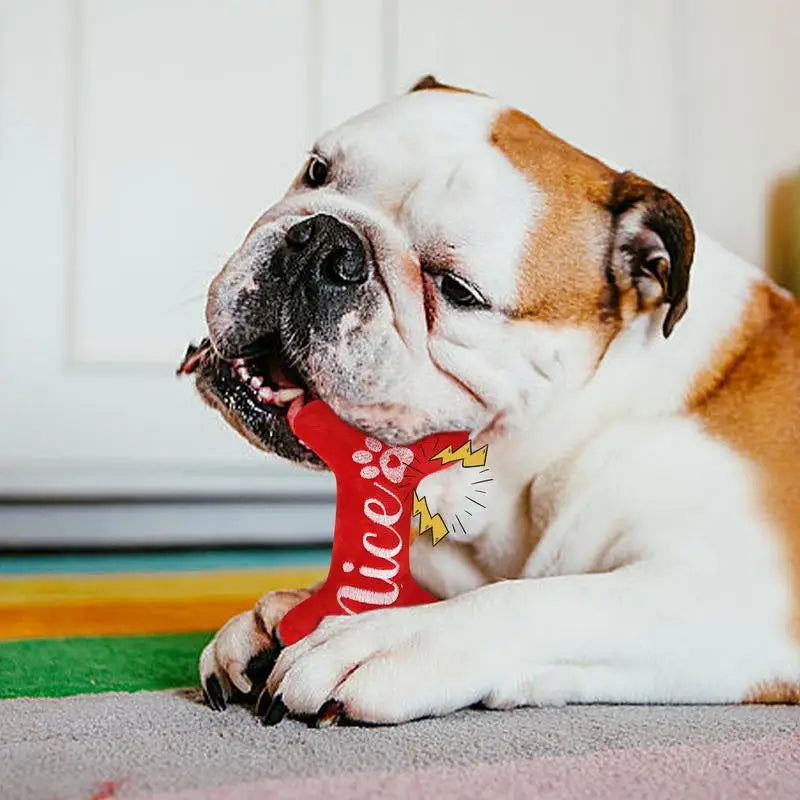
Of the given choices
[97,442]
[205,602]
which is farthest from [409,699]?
[97,442]

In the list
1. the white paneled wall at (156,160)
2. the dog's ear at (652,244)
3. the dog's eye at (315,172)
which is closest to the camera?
the dog's ear at (652,244)

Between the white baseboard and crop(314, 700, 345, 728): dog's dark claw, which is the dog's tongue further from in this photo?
the white baseboard

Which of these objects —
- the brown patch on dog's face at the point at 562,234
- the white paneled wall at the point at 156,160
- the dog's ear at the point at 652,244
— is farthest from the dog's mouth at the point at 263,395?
the white paneled wall at the point at 156,160

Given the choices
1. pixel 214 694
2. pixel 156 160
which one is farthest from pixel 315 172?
pixel 156 160

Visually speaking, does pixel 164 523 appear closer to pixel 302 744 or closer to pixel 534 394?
pixel 534 394

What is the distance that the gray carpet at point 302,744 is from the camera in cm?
87

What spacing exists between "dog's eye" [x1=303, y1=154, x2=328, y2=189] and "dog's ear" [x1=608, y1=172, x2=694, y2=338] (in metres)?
0.28

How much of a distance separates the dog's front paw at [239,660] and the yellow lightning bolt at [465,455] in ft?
0.65

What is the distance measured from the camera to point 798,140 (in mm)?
3078

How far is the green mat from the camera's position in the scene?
1.23m

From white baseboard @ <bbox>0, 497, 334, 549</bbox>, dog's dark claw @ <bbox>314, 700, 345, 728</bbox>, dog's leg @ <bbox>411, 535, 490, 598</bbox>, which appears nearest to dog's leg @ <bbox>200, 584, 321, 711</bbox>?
dog's dark claw @ <bbox>314, 700, 345, 728</bbox>

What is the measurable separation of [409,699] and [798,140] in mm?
2393

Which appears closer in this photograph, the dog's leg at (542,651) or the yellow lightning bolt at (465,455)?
the dog's leg at (542,651)

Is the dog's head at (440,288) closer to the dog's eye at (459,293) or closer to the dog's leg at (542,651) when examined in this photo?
the dog's eye at (459,293)
